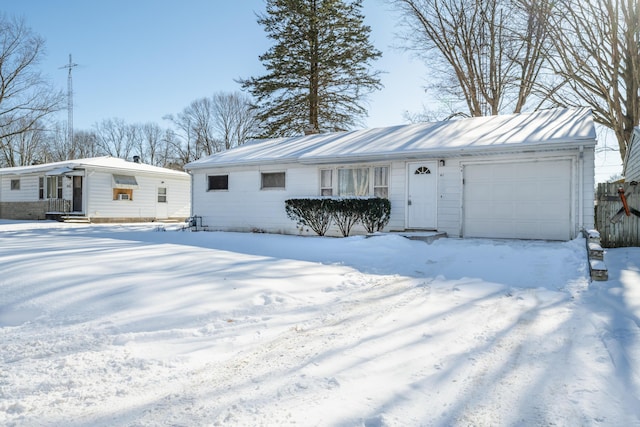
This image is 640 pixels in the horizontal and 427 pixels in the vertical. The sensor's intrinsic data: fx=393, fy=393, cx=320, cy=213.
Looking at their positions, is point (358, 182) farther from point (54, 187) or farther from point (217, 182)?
point (54, 187)

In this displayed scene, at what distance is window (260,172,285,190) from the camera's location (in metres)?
13.3

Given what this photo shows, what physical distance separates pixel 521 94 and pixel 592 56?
10.9 ft

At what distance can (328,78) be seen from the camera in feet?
71.9

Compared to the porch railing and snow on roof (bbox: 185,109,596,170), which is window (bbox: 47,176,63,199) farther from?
snow on roof (bbox: 185,109,596,170)

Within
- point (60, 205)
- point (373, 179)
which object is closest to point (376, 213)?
point (373, 179)

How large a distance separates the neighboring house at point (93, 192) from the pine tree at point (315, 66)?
22.9ft

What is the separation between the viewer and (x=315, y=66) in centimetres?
2178

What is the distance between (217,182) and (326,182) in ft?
14.6

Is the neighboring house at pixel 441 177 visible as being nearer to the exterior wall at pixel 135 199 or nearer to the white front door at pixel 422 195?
the white front door at pixel 422 195

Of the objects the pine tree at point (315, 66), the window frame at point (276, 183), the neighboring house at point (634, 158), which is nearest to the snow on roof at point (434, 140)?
the window frame at point (276, 183)

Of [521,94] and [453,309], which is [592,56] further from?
[453,309]

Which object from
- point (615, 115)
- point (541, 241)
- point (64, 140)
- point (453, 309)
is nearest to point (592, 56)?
point (615, 115)

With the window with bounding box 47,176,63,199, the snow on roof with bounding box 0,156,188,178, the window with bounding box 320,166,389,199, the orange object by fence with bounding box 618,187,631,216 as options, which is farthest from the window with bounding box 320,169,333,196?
the window with bounding box 47,176,63,199

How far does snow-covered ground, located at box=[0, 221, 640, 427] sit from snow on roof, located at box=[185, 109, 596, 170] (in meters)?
4.67
